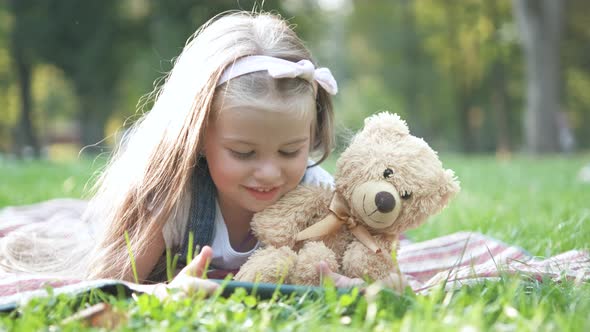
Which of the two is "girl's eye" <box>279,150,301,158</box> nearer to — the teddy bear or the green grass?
the teddy bear

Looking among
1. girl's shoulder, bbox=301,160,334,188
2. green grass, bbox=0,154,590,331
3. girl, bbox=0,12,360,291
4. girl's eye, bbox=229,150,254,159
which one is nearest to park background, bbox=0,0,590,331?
green grass, bbox=0,154,590,331

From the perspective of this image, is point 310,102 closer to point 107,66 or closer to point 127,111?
point 107,66

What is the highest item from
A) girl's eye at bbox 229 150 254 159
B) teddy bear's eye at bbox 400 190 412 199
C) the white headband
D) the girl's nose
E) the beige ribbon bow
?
the white headband

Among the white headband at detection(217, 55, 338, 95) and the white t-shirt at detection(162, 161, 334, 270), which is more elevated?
the white headband at detection(217, 55, 338, 95)

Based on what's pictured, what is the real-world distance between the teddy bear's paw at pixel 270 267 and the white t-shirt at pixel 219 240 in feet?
1.30

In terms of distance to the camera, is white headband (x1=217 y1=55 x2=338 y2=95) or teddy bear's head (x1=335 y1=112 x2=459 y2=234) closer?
teddy bear's head (x1=335 y1=112 x2=459 y2=234)

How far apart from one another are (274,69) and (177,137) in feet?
1.50

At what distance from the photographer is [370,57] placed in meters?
27.5

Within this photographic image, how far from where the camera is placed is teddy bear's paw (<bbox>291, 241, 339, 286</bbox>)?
6.70ft

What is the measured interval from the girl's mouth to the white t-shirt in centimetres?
21

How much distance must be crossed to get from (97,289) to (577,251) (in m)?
1.95

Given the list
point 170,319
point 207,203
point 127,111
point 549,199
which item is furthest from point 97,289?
point 127,111

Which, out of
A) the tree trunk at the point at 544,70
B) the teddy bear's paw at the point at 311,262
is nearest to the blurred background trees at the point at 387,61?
the tree trunk at the point at 544,70

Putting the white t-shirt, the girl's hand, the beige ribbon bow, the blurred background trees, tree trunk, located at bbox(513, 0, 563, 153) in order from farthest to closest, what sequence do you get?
the blurred background trees
tree trunk, located at bbox(513, 0, 563, 153)
the white t-shirt
the beige ribbon bow
the girl's hand
